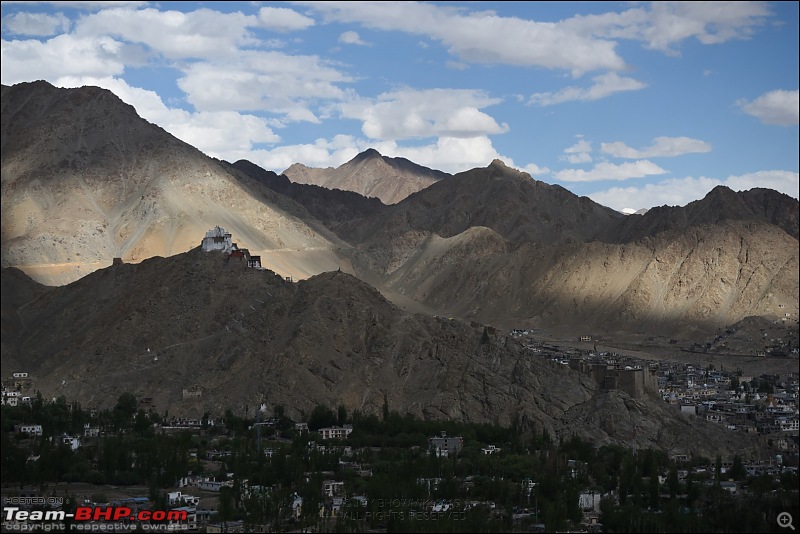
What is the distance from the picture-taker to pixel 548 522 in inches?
2581

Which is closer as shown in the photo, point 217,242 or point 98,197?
point 217,242

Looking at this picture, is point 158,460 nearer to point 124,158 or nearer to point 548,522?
point 548,522

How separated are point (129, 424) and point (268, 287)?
27.2 metres

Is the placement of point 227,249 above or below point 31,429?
above

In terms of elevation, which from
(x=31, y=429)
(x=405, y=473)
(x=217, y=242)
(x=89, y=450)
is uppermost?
(x=217, y=242)

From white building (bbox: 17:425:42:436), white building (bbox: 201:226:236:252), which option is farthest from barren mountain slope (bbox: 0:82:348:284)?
white building (bbox: 17:425:42:436)

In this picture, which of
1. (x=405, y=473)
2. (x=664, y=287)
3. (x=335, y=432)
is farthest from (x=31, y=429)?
(x=664, y=287)

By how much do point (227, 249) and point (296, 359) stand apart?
88.1 feet

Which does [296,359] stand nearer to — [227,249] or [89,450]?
[89,450]

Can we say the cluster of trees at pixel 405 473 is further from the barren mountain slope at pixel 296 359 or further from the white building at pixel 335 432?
the barren mountain slope at pixel 296 359

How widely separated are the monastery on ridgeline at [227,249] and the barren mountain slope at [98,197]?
35.6 meters

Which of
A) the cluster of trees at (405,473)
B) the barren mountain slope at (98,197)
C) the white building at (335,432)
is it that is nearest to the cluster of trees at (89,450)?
the cluster of trees at (405,473)

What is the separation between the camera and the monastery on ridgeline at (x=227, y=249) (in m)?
123

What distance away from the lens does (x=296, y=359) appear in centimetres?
10412
